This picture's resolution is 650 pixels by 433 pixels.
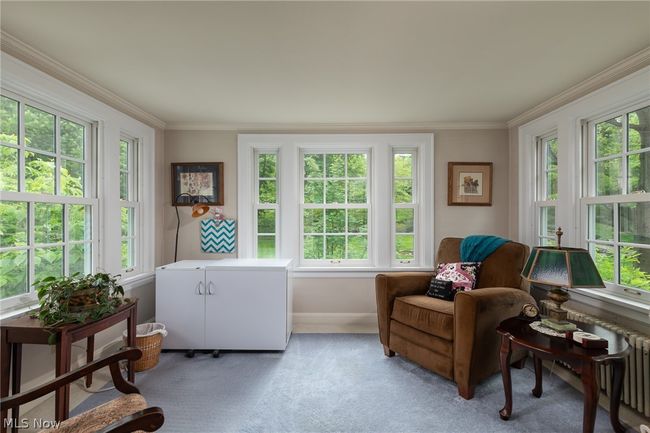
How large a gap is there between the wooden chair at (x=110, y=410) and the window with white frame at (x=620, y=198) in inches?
114

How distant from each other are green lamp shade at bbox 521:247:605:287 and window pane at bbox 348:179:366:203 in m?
1.87

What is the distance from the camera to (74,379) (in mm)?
1289

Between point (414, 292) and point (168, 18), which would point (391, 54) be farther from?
point (414, 292)

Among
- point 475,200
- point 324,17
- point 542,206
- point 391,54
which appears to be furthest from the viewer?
point 475,200

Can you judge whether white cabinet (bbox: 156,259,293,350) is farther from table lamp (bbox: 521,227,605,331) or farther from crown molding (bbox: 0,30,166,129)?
table lamp (bbox: 521,227,605,331)

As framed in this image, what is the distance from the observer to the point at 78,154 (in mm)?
2365

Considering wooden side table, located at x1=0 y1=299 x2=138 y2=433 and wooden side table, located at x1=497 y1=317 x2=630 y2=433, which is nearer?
wooden side table, located at x1=497 y1=317 x2=630 y2=433

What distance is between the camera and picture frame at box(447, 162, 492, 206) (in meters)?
3.19

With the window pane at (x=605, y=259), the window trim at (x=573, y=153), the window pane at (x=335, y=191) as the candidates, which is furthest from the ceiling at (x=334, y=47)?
the window pane at (x=605, y=259)

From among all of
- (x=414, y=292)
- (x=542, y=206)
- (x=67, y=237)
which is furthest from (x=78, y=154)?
(x=542, y=206)

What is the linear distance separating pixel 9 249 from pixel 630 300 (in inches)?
157

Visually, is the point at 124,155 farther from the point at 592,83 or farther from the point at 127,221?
the point at 592,83

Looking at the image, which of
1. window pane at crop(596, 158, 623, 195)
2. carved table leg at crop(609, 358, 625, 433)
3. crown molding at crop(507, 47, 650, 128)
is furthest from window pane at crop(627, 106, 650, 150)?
carved table leg at crop(609, 358, 625, 433)

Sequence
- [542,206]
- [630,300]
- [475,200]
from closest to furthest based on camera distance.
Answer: [630,300] < [542,206] < [475,200]
